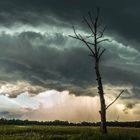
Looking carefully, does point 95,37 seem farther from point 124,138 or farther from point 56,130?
point 56,130

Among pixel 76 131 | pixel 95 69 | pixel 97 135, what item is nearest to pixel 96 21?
pixel 95 69

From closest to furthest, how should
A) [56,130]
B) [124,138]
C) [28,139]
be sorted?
[124,138]
[28,139]
[56,130]

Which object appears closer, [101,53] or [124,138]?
[124,138]

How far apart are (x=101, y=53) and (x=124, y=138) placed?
27.4ft

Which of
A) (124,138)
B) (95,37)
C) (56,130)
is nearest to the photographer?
(124,138)

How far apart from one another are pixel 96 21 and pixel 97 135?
1125 centimetres

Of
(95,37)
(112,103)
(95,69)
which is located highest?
(95,37)

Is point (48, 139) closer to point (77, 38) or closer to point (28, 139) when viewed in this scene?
point (28, 139)

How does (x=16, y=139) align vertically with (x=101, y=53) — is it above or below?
below

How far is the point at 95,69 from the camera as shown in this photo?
3969 centimetres

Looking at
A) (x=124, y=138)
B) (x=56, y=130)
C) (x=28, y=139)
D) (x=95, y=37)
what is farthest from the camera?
(x=56, y=130)

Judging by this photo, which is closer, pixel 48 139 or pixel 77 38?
pixel 48 139

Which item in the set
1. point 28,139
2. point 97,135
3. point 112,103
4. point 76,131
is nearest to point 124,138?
point 97,135

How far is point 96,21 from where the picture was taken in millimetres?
41406
